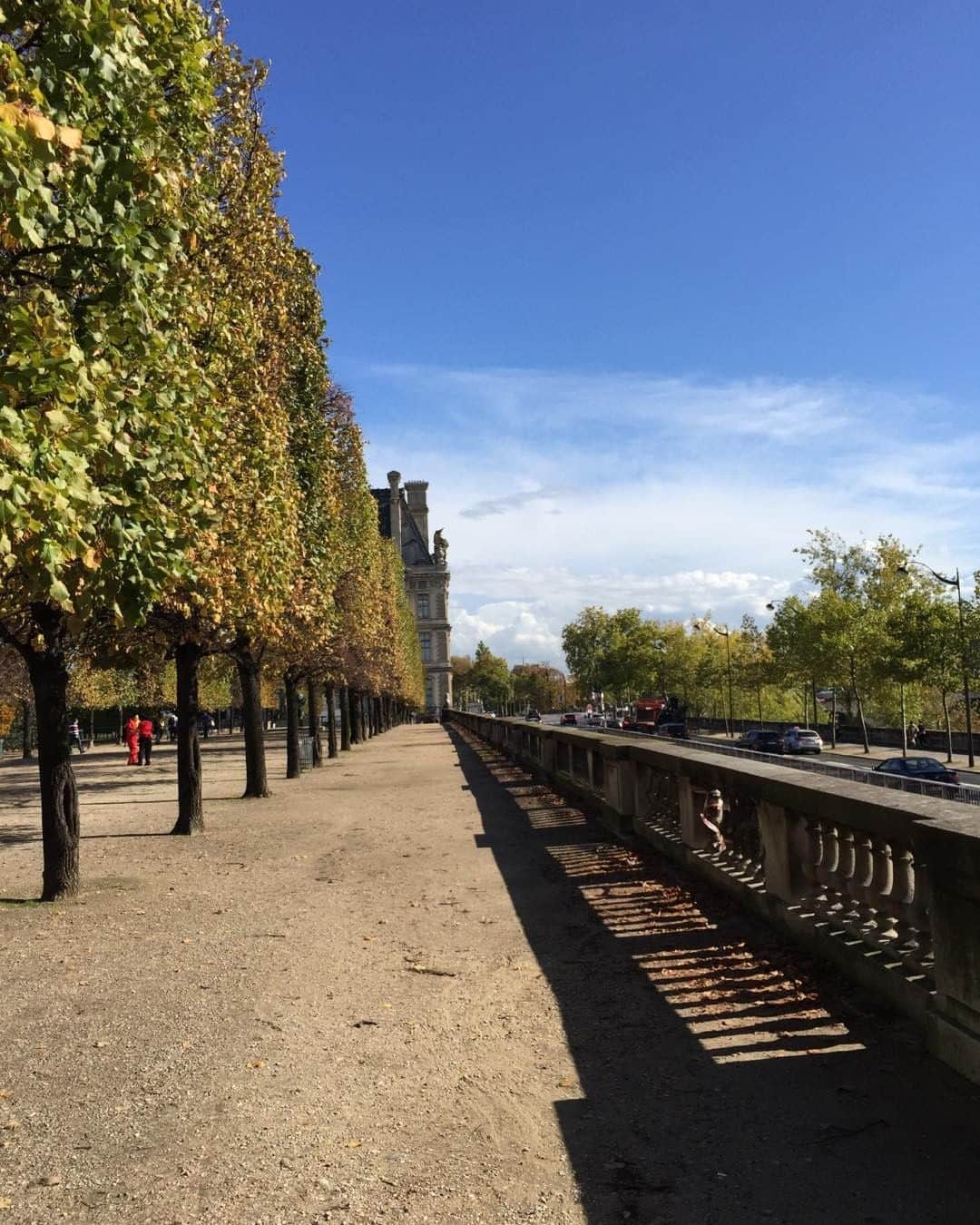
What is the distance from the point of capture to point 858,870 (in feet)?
19.1

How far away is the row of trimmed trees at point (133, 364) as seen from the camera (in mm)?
6062

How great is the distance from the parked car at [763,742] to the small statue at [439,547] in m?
100

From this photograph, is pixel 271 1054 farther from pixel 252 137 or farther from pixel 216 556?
pixel 252 137

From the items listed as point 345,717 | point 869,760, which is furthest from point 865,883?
point 869,760

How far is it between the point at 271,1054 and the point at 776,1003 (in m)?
2.83

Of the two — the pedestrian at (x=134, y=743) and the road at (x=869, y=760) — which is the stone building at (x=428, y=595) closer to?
the road at (x=869, y=760)

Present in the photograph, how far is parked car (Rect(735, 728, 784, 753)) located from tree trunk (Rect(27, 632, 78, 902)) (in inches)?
1742

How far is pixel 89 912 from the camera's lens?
31.7 feet

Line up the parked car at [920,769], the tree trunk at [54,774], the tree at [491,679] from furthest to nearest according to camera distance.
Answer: the tree at [491,679]
the parked car at [920,769]
the tree trunk at [54,774]

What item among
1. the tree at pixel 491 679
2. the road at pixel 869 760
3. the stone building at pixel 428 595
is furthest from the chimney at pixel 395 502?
the road at pixel 869 760

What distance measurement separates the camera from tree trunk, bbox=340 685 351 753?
43812mm

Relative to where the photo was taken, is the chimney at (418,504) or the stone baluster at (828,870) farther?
the chimney at (418,504)

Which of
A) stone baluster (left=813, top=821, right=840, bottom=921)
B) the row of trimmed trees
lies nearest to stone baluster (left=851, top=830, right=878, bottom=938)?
stone baluster (left=813, top=821, right=840, bottom=921)

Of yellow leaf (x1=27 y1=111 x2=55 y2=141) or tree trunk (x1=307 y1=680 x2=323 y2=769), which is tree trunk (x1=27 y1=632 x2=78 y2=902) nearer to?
yellow leaf (x1=27 y1=111 x2=55 y2=141)
